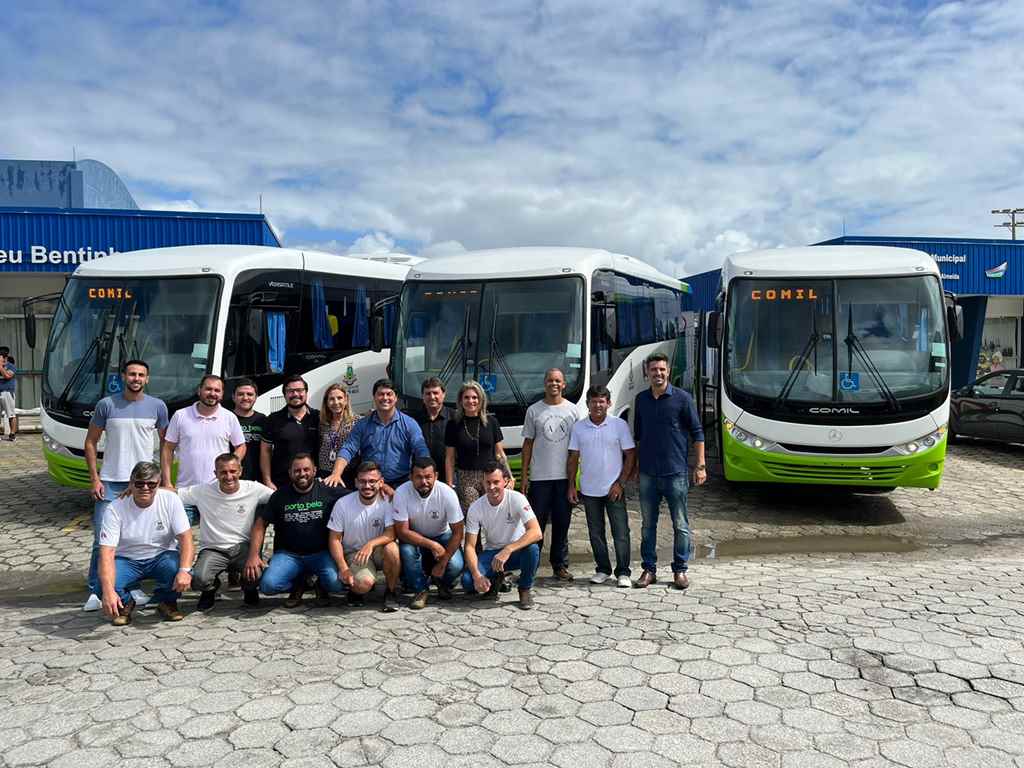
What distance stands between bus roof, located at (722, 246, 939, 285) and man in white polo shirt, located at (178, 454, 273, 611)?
20.5 ft

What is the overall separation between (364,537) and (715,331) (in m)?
5.38

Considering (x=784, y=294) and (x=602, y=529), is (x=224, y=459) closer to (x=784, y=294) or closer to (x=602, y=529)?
(x=602, y=529)

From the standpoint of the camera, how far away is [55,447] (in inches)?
359

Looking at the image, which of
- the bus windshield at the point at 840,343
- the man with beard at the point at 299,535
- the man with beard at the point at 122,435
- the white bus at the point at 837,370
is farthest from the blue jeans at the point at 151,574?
the bus windshield at the point at 840,343

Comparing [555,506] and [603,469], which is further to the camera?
[555,506]

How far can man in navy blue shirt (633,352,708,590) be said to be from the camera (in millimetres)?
6375

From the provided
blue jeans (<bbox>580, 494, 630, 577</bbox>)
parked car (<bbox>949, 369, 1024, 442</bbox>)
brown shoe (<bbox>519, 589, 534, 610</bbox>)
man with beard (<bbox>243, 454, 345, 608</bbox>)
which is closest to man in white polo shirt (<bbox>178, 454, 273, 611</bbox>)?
man with beard (<bbox>243, 454, 345, 608</bbox>)

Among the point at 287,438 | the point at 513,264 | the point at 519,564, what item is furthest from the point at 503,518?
the point at 513,264

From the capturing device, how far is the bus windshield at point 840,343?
29.7ft

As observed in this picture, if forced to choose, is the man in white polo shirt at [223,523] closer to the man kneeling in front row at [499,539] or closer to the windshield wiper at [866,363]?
→ the man kneeling in front row at [499,539]

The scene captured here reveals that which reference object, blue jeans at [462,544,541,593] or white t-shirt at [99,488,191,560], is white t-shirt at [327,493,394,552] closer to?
blue jeans at [462,544,541,593]

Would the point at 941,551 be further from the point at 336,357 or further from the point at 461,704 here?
the point at 336,357

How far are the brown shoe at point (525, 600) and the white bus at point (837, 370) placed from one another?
403 cm

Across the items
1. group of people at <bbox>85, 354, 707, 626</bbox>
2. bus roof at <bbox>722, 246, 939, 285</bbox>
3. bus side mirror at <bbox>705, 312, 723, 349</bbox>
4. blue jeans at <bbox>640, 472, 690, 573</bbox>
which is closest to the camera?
group of people at <bbox>85, 354, 707, 626</bbox>
